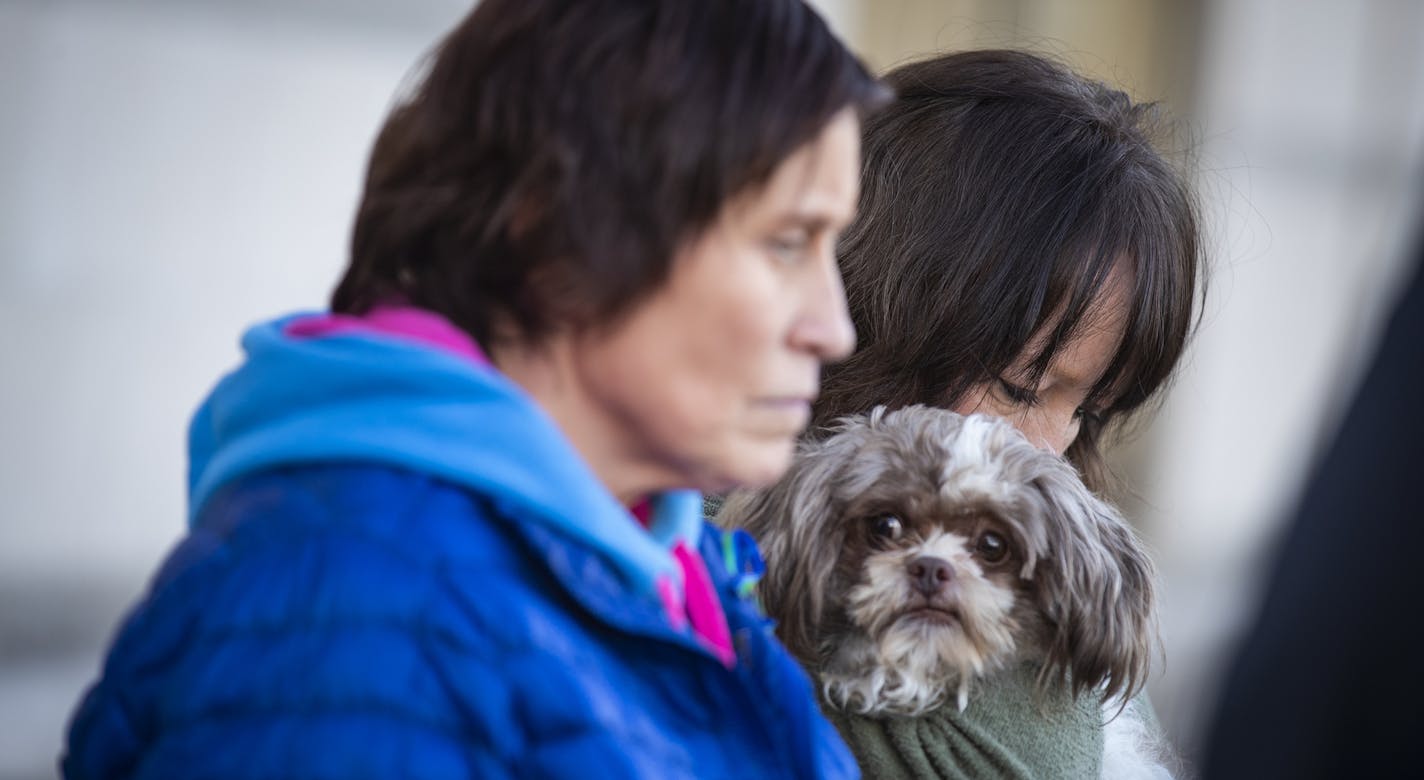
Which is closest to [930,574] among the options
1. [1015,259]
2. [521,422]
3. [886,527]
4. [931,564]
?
[931,564]

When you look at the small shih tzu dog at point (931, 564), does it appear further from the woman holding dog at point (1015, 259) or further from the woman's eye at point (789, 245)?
the woman's eye at point (789, 245)

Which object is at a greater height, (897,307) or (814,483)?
(897,307)

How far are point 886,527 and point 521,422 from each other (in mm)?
905

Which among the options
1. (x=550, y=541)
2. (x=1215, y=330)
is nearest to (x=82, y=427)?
(x=550, y=541)

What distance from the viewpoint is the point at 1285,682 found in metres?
0.98

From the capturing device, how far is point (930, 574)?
195 centimetres

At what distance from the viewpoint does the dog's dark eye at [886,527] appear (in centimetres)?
206

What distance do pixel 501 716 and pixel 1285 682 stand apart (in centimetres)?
57

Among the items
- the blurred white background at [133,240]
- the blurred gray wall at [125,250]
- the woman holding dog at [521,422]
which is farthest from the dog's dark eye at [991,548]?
the blurred gray wall at [125,250]

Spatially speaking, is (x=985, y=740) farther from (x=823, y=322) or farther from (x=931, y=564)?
(x=823, y=322)

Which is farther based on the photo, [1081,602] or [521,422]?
[1081,602]

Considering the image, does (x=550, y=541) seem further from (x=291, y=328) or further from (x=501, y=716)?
(x=291, y=328)

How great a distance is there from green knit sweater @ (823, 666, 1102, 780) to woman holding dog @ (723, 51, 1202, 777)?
12 centimetres

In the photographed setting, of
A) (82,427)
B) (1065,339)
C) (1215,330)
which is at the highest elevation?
(1065,339)
